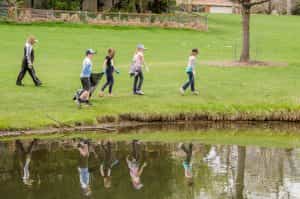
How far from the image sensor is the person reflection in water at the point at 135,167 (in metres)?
16.5

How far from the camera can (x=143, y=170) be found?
1792 centimetres

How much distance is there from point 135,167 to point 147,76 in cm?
1355

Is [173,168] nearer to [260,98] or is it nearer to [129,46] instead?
[260,98]

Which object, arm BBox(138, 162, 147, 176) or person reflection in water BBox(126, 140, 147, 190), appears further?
arm BBox(138, 162, 147, 176)

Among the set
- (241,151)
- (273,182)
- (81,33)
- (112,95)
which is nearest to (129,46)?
(81,33)

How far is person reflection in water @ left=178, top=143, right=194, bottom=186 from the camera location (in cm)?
1705

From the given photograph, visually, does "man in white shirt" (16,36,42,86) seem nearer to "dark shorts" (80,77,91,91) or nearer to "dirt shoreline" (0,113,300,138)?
"dark shorts" (80,77,91,91)

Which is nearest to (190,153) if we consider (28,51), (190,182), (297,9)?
(190,182)

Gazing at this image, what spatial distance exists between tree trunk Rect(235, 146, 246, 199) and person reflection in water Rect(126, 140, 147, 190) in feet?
6.99

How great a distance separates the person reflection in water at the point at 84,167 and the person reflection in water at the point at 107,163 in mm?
379

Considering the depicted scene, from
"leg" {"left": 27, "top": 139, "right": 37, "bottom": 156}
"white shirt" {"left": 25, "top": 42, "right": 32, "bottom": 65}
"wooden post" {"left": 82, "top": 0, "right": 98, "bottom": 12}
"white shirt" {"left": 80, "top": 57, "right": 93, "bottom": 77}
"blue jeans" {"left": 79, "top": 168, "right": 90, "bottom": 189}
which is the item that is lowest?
"blue jeans" {"left": 79, "top": 168, "right": 90, "bottom": 189}

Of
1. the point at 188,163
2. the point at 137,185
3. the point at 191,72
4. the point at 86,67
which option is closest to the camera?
the point at 137,185

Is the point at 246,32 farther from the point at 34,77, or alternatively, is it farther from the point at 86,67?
the point at 86,67

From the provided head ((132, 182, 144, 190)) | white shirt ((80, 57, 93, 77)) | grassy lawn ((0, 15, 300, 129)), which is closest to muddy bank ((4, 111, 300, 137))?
grassy lawn ((0, 15, 300, 129))
